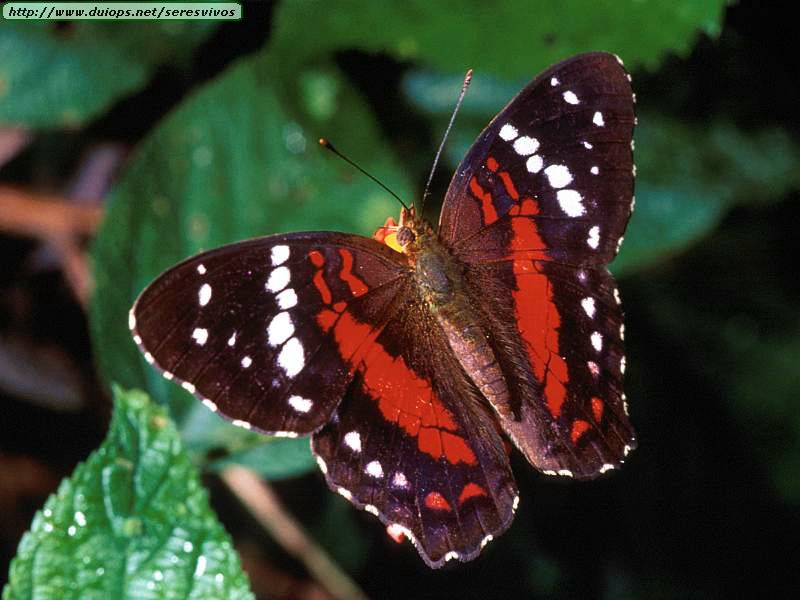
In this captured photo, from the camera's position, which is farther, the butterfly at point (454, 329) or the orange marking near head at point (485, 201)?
the orange marking near head at point (485, 201)

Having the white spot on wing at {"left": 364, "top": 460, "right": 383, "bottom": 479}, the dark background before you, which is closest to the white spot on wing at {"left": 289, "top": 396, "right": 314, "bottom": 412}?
the white spot on wing at {"left": 364, "top": 460, "right": 383, "bottom": 479}

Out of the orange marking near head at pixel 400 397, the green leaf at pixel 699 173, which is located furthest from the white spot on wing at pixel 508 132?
the green leaf at pixel 699 173

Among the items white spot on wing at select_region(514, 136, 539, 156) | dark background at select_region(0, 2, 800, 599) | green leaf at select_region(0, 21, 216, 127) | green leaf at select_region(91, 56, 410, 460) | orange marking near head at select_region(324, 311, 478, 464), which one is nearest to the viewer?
orange marking near head at select_region(324, 311, 478, 464)

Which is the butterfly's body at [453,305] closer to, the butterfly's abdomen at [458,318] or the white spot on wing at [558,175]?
the butterfly's abdomen at [458,318]

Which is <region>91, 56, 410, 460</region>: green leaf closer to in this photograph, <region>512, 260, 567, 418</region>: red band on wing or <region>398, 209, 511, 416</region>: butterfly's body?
<region>398, 209, 511, 416</region>: butterfly's body

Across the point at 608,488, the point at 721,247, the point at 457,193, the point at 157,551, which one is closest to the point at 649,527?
the point at 608,488

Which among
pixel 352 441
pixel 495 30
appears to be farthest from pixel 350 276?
pixel 495 30

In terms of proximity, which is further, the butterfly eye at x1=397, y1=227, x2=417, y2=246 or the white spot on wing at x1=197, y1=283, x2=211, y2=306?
the butterfly eye at x1=397, y1=227, x2=417, y2=246
